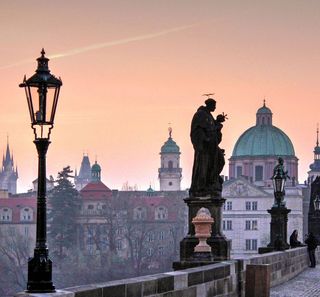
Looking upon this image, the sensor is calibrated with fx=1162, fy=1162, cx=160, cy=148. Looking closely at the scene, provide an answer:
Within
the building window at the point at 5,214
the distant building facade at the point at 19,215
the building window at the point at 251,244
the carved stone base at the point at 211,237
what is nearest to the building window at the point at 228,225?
the building window at the point at 251,244

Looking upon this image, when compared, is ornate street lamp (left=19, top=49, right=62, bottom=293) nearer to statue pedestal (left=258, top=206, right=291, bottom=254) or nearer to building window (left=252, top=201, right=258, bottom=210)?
statue pedestal (left=258, top=206, right=291, bottom=254)

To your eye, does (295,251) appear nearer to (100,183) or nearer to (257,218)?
(257,218)

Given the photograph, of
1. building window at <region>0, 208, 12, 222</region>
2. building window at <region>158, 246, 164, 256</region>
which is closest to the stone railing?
building window at <region>158, 246, 164, 256</region>

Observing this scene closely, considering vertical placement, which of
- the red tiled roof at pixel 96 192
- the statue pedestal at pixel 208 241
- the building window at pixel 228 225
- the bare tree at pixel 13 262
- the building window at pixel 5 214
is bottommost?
the bare tree at pixel 13 262

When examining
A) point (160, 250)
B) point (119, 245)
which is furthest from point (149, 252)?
point (119, 245)

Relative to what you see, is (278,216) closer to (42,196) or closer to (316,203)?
(316,203)

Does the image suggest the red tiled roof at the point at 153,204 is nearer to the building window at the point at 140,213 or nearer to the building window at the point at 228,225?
the building window at the point at 140,213

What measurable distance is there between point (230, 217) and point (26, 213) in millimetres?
33743

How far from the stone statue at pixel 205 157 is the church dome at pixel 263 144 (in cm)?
15787

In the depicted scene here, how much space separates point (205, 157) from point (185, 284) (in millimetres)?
8205

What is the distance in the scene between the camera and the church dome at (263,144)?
181750mm

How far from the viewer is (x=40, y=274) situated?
12.7m

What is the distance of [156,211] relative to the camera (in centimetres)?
17388

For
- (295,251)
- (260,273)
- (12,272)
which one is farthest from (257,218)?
(260,273)
